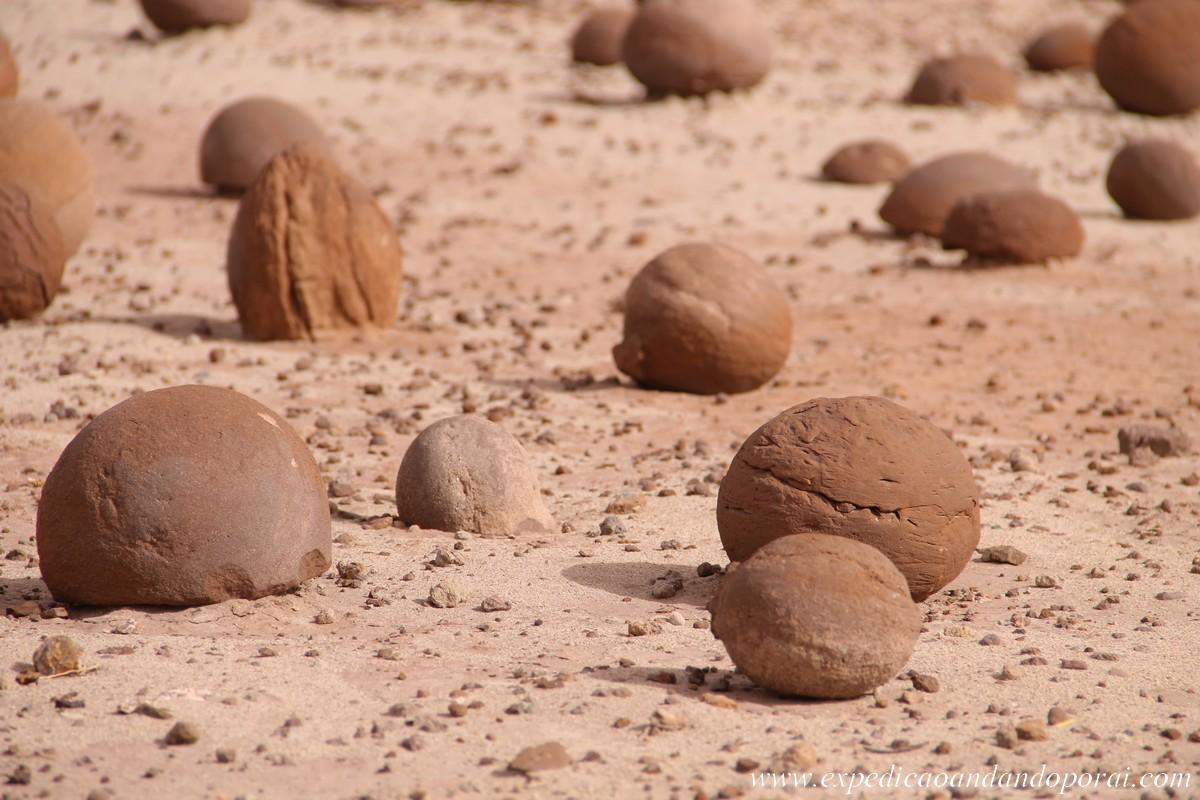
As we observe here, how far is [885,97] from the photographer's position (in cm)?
1848

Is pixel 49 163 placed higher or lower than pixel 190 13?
lower

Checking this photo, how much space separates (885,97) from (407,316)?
9.88 m

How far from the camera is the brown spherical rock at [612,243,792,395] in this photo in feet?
28.3

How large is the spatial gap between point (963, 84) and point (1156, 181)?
4367mm

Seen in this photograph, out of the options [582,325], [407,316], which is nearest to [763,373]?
[582,325]

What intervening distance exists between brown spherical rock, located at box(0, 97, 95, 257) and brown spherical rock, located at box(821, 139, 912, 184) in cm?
764

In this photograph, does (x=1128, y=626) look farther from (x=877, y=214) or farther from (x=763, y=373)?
(x=877, y=214)

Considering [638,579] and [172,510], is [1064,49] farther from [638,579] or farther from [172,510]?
[172,510]

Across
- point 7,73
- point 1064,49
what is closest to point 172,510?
point 7,73

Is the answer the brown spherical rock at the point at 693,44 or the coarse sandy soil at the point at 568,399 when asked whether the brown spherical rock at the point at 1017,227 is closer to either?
the coarse sandy soil at the point at 568,399

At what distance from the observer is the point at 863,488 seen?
17.2ft

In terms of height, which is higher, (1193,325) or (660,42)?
(660,42)

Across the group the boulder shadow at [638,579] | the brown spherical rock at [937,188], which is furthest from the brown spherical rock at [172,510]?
the brown spherical rock at [937,188]

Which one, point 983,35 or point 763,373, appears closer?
point 763,373
